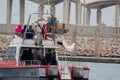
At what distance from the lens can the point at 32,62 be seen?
25.6 m

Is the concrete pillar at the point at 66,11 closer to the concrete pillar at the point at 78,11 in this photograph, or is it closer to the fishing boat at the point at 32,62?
the concrete pillar at the point at 78,11

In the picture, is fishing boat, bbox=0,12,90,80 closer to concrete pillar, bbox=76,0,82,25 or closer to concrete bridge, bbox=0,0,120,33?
concrete bridge, bbox=0,0,120,33

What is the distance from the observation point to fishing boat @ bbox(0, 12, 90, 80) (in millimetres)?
24969

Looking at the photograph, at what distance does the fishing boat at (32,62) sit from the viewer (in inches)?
983

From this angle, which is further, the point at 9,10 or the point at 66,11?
the point at 9,10

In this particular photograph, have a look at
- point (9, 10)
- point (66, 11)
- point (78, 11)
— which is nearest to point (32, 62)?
point (66, 11)

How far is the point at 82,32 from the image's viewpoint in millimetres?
95062

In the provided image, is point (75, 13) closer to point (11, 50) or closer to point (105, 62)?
point (105, 62)

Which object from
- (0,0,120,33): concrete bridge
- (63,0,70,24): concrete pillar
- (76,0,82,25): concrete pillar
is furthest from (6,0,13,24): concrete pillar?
(76,0,82,25): concrete pillar

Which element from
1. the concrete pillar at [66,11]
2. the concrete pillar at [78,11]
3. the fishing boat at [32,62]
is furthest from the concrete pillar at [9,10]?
the fishing boat at [32,62]

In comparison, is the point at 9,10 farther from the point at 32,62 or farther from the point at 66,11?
the point at 32,62

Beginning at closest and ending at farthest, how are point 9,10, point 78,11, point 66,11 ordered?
point 66,11 < point 9,10 < point 78,11

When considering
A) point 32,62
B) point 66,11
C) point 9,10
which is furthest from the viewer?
point 9,10

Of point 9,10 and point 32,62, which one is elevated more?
point 9,10
